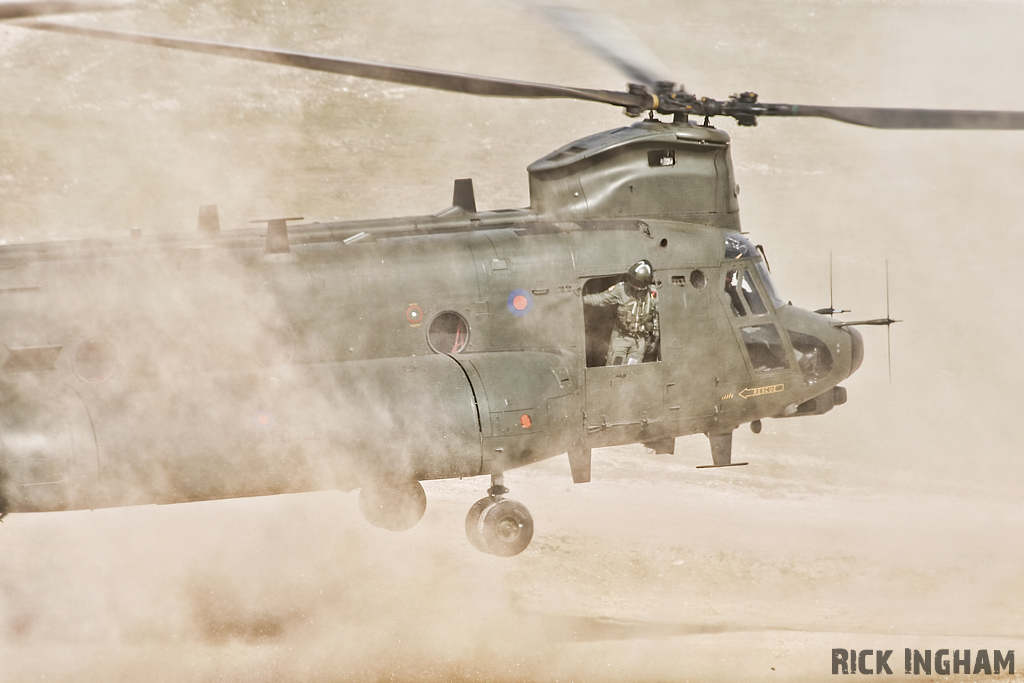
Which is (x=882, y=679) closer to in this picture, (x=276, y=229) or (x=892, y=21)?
(x=276, y=229)

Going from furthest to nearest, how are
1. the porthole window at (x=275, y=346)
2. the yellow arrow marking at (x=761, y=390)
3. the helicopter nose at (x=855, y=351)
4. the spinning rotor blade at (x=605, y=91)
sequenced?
the helicopter nose at (x=855, y=351) < the yellow arrow marking at (x=761, y=390) < the porthole window at (x=275, y=346) < the spinning rotor blade at (x=605, y=91)

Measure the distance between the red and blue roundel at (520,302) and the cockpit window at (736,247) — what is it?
2.33m

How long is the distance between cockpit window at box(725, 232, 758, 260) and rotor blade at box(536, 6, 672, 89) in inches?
70.9

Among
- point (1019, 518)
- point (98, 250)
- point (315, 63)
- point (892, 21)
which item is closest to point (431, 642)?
point (98, 250)

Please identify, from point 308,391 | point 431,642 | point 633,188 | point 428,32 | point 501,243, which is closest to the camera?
point 308,391

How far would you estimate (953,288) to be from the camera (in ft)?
98.1

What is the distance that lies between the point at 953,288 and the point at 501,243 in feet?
76.6

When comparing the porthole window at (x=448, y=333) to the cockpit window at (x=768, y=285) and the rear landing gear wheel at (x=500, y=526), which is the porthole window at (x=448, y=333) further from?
the cockpit window at (x=768, y=285)

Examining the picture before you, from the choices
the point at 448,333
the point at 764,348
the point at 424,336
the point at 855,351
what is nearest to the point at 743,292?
the point at 764,348

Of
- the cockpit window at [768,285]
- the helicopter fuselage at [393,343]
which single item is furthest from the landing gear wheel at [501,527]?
the cockpit window at [768,285]

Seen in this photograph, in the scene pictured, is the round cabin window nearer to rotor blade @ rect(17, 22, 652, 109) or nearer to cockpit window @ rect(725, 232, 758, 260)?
cockpit window @ rect(725, 232, 758, 260)

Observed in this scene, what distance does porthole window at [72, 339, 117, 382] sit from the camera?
895cm

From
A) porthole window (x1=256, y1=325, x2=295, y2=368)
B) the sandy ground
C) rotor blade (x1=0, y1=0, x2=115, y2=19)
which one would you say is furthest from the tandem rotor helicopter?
the sandy ground

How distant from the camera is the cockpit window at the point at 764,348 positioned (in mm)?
11180
